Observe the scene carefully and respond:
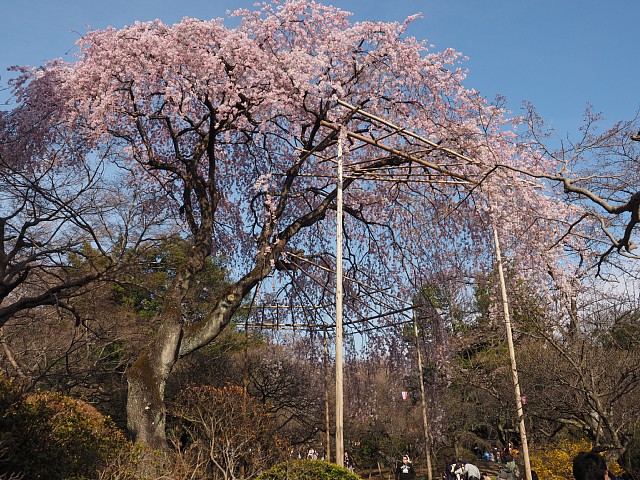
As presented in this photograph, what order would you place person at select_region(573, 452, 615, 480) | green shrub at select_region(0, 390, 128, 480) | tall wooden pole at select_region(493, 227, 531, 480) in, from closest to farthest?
person at select_region(573, 452, 615, 480)
green shrub at select_region(0, 390, 128, 480)
tall wooden pole at select_region(493, 227, 531, 480)

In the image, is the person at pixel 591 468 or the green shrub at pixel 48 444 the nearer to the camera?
the person at pixel 591 468

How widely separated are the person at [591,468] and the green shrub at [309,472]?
3.95 metres

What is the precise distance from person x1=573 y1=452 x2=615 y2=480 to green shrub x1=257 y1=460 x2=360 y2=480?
13.0 ft

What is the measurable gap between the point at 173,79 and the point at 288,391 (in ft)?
34.1

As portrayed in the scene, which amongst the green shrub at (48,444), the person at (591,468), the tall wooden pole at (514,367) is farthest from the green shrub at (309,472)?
the tall wooden pole at (514,367)

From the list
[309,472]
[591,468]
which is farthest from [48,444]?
[591,468]

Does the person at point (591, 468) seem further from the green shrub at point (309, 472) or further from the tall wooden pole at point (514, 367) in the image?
the tall wooden pole at point (514, 367)

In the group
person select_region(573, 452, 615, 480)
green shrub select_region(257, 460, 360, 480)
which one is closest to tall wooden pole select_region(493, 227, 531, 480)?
green shrub select_region(257, 460, 360, 480)

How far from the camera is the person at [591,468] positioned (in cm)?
364

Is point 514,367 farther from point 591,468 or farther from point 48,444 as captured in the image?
point 48,444

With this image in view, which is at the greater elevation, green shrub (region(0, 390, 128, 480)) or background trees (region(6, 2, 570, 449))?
background trees (region(6, 2, 570, 449))

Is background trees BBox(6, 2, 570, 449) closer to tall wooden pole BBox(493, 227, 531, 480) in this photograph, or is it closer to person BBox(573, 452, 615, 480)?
tall wooden pole BBox(493, 227, 531, 480)

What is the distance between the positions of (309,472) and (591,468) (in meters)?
4.50

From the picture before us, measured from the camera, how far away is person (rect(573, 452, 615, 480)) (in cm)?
364
